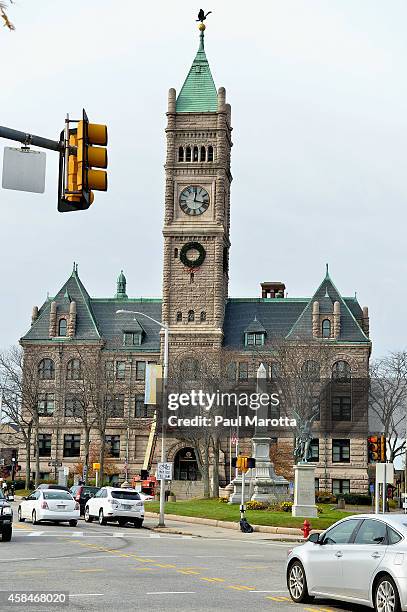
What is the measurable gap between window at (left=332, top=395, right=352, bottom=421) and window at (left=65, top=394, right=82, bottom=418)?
23.1 meters

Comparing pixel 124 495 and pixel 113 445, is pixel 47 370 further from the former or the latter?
pixel 124 495

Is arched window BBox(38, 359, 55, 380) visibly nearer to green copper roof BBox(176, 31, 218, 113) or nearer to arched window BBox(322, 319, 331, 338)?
arched window BBox(322, 319, 331, 338)

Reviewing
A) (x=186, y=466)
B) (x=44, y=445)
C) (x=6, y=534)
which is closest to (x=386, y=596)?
(x=6, y=534)

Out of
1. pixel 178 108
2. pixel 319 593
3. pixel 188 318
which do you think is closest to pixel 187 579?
pixel 319 593

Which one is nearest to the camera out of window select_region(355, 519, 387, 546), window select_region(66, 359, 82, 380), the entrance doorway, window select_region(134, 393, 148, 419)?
window select_region(355, 519, 387, 546)

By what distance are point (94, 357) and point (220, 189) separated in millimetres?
20245

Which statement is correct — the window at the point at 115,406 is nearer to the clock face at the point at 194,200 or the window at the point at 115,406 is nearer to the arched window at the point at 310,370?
→ the arched window at the point at 310,370

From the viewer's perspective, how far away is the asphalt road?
53.4ft

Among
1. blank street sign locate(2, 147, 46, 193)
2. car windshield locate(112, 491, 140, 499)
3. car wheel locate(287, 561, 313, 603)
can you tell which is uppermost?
blank street sign locate(2, 147, 46, 193)

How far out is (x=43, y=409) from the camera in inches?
3986

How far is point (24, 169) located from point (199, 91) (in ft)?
289

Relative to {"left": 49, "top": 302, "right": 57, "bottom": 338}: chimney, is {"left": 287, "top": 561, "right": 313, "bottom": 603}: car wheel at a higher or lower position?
lower

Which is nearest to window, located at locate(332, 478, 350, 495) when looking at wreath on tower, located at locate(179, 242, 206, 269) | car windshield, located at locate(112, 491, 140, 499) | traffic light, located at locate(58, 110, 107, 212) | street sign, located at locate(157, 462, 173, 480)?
wreath on tower, located at locate(179, 242, 206, 269)

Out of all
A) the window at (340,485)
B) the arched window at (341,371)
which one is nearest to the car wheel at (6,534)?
the arched window at (341,371)
